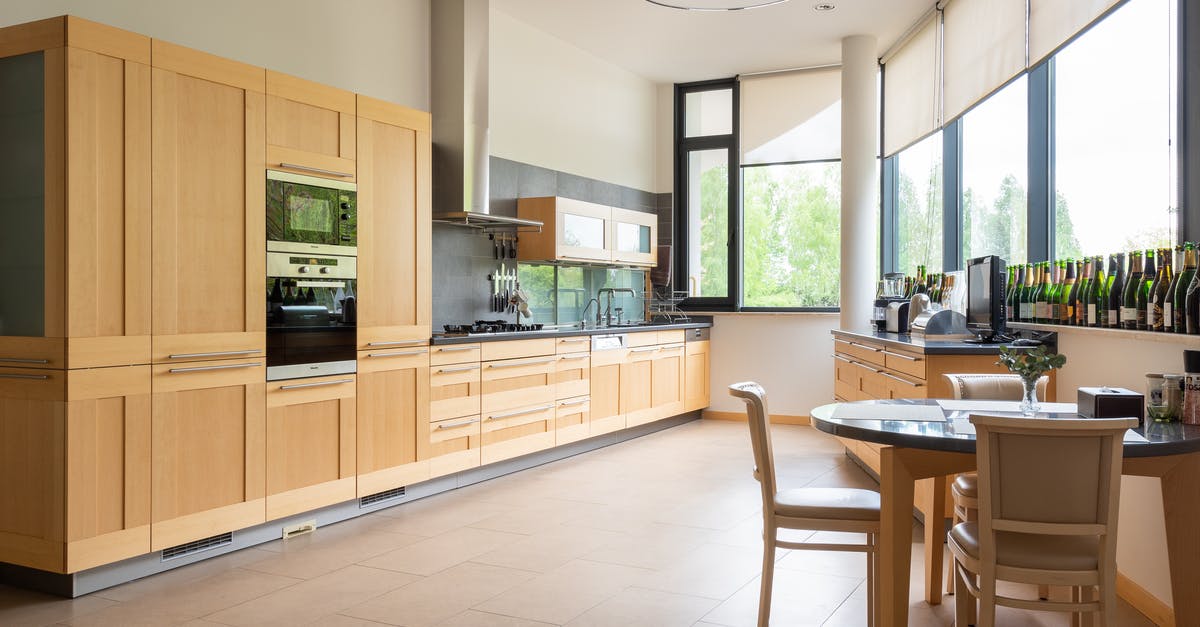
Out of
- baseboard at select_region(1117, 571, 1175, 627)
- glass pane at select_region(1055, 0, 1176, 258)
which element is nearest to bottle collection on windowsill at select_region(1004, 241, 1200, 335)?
glass pane at select_region(1055, 0, 1176, 258)

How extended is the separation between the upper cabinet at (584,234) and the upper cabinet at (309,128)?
2183 mm

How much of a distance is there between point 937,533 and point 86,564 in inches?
124

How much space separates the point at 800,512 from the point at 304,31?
3709 mm

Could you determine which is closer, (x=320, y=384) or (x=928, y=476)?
(x=928, y=476)

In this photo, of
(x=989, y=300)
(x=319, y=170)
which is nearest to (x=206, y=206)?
(x=319, y=170)

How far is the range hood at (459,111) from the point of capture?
18.3ft

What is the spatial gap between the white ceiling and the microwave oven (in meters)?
2.47

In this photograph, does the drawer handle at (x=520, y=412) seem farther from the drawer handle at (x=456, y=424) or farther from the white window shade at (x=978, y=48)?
the white window shade at (x=978, y=48)

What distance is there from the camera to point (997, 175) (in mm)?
5484

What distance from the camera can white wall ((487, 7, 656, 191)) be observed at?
6.41 m

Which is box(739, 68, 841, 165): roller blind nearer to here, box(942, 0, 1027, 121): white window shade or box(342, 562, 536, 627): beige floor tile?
box(942, 0, 1027, 121): white window shade

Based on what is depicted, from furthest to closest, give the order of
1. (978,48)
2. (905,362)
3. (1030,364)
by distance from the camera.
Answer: (978,48)
(905,362)
(1030,364)

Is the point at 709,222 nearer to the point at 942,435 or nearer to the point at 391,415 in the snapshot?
the point at 391,415

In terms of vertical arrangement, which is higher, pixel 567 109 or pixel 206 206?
pixel 567 109
